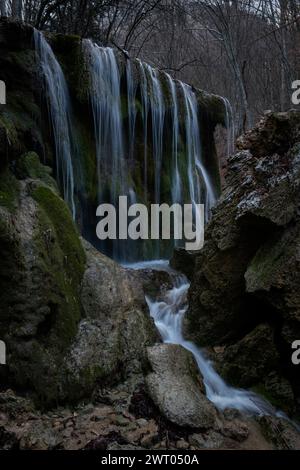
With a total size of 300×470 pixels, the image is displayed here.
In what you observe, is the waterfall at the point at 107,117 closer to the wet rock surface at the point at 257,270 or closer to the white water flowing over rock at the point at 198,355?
the white water flowing over rock at the point at 198,355

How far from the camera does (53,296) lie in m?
4.09

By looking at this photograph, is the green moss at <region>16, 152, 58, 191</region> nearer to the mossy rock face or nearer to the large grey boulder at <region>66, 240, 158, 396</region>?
the mossy rock face

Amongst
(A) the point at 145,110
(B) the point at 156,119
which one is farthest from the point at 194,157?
(A) the point at 145,110

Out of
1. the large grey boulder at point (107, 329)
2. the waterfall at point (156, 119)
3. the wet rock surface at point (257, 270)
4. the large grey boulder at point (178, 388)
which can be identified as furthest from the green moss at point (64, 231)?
the waterfall at point (156, 119)

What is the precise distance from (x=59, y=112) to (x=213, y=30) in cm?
841

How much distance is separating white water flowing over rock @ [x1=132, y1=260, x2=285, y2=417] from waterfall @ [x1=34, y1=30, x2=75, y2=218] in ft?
8.55

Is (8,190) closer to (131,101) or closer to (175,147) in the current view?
(131,101)

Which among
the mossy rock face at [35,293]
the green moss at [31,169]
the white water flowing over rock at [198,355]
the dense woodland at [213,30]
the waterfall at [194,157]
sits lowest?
the white water flowing over rock at [198,355]

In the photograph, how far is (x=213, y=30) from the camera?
533 inches

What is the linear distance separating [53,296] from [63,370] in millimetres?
745

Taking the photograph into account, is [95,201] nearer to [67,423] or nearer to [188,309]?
[188,309]

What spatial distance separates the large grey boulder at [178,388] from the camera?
3.60 meters

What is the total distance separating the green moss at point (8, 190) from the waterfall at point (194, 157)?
6.46 meters
